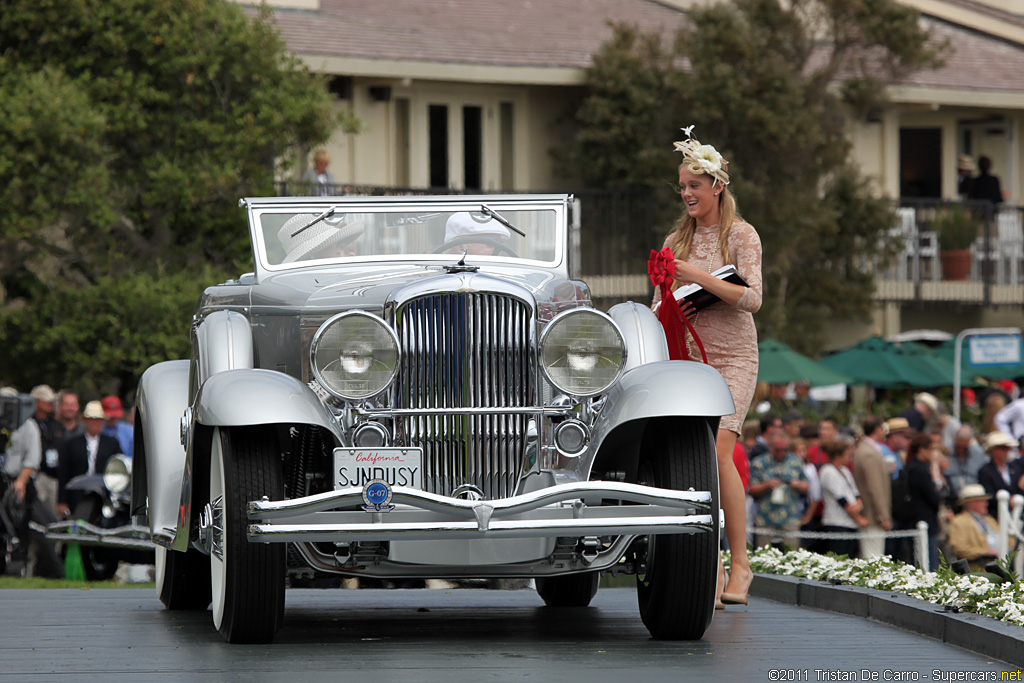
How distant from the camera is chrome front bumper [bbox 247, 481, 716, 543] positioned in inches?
237

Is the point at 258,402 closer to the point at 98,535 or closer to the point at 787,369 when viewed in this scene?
the point at 98,535

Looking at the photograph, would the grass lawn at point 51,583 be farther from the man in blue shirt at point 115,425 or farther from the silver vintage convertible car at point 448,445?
the silver vintage convertible car at point 448,445

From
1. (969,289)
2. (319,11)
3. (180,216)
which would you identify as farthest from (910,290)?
(180,216)

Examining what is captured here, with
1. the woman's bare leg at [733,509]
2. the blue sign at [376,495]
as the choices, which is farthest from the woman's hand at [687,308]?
the blue sign at [376,495]

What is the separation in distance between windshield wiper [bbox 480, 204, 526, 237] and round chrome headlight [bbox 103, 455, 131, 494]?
551 cm

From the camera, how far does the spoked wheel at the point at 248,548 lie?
6.28 metres

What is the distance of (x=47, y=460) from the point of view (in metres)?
15.3

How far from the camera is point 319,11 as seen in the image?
2625 cm

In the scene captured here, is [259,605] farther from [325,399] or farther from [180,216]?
[180,216]

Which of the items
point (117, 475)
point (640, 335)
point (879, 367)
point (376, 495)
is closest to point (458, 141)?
point (879, 367)

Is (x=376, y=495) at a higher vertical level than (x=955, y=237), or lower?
lower

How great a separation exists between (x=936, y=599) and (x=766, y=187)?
1834cm

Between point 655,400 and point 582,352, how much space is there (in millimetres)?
387

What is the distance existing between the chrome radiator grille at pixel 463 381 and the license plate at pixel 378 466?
29 cm
